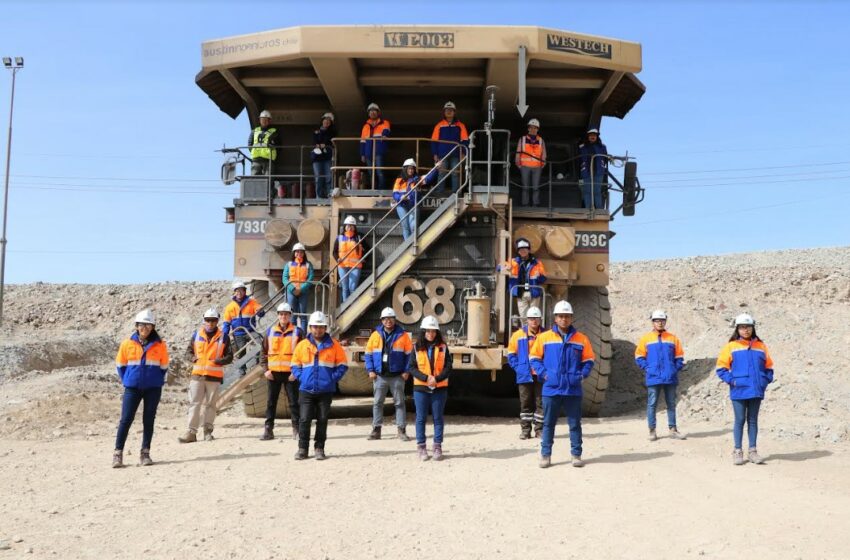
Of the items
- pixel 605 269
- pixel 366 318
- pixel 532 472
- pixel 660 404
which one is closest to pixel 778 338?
pixel 660 404

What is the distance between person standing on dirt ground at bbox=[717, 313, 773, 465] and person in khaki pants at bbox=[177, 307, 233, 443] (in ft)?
18.5

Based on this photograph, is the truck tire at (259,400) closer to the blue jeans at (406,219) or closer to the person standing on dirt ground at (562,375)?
the blue jeans at (406,219)

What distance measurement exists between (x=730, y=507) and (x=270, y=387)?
5.84 metres

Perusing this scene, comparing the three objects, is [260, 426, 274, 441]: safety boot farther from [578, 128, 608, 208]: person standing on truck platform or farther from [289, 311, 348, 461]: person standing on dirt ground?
[578, 128, 608, 208]: person standing on truck platform

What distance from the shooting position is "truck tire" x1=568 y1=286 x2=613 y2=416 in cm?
1220

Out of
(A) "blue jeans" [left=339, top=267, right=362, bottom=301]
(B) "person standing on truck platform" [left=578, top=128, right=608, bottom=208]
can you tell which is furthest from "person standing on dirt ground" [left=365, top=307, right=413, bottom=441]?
(B) "person standing on truck platform" [left=578, top=128, right=608, bottom=208]

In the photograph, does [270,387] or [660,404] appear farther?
[660,404]

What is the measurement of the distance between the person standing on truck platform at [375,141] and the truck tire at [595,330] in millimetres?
3248

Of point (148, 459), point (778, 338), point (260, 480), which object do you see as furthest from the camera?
point (778, 338)

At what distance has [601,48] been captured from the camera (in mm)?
11820

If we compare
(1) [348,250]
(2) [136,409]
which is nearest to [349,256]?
(1) [348,250]

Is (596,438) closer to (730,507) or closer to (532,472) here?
Result: (532,472)

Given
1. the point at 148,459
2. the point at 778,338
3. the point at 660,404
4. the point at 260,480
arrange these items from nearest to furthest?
the point at 260,480 < the point at 148,459 < the point at 660,404 < the point at 778,338

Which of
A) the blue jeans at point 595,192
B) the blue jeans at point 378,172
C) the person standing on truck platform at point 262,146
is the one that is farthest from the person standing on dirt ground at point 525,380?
the person standing on truck platform at point 262,146
